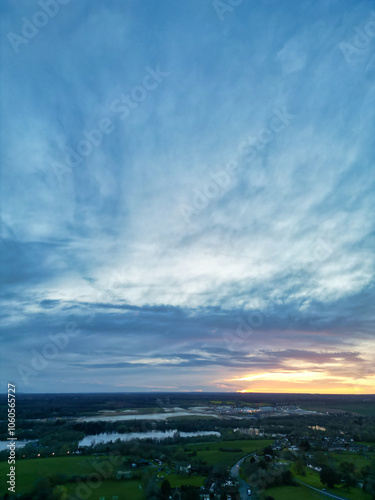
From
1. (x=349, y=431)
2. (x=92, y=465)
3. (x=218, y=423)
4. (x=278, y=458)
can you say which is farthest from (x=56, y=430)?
(x=349, y=431)

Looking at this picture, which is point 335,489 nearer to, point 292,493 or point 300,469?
point 300,469

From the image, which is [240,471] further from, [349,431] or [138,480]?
[349,431]

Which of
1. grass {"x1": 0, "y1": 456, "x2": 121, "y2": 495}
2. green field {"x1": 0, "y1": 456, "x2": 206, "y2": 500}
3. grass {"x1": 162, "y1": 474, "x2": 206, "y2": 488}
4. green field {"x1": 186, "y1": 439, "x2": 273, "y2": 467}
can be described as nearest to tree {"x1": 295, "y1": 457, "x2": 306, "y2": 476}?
green field {"x1": 186, "y1": 439, "x2": 273, "y2": 467}

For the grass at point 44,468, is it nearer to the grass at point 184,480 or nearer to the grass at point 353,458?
the grass at point 184,480

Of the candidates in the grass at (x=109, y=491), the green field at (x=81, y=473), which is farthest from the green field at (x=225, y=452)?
the grass at (x=109, y=491)

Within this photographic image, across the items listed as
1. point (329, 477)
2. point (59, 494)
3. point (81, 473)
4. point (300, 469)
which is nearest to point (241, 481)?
point (300, 469)

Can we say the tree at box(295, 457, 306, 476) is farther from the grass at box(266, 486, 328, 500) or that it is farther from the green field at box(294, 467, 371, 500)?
the grass at box(266, 486, 328, 500)
